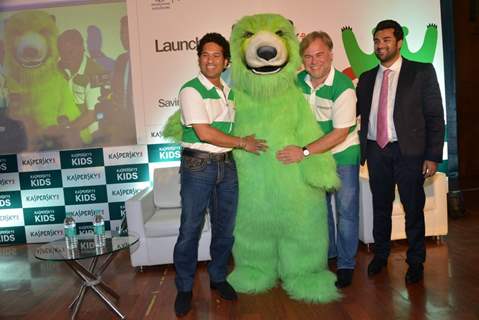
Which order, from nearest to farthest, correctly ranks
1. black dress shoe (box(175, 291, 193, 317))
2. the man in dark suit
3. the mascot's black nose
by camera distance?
the mascot's black nose < black dress shoe (box(175, 291, 193, 317)) < the man in dark suit

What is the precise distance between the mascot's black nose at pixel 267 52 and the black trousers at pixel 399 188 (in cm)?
83

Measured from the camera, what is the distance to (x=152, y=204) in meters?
3.42

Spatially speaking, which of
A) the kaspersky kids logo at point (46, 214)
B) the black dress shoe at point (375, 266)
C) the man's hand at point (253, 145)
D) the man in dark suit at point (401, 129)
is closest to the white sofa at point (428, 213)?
the black dress shoe at point (375, 266)

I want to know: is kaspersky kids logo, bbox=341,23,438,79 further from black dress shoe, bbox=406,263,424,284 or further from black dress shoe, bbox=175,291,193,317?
black dress shoe, bbox=175,291,193,317

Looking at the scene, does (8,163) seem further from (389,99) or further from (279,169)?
(389,99)

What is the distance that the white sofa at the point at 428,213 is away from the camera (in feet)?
10.6

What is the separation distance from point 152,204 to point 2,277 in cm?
113

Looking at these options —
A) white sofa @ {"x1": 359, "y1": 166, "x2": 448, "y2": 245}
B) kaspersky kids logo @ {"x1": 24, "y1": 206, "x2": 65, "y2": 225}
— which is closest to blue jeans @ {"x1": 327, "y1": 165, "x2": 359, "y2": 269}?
white sofa @ {"x1": 359, "y1": 166, "x2": 448, "y2": 245}

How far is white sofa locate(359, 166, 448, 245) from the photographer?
3221 mm

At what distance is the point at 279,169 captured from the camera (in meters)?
2.29

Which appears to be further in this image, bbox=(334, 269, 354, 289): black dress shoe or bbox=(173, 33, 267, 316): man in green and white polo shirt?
bbox=(334, 269, 354, 289): black dress shoe

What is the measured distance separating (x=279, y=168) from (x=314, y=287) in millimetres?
650

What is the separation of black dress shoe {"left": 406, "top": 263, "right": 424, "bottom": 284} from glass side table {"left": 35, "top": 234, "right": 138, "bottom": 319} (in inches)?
60.5

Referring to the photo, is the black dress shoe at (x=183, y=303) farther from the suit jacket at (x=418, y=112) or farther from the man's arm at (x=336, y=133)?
the suit jacket at (x=418, y=112)
